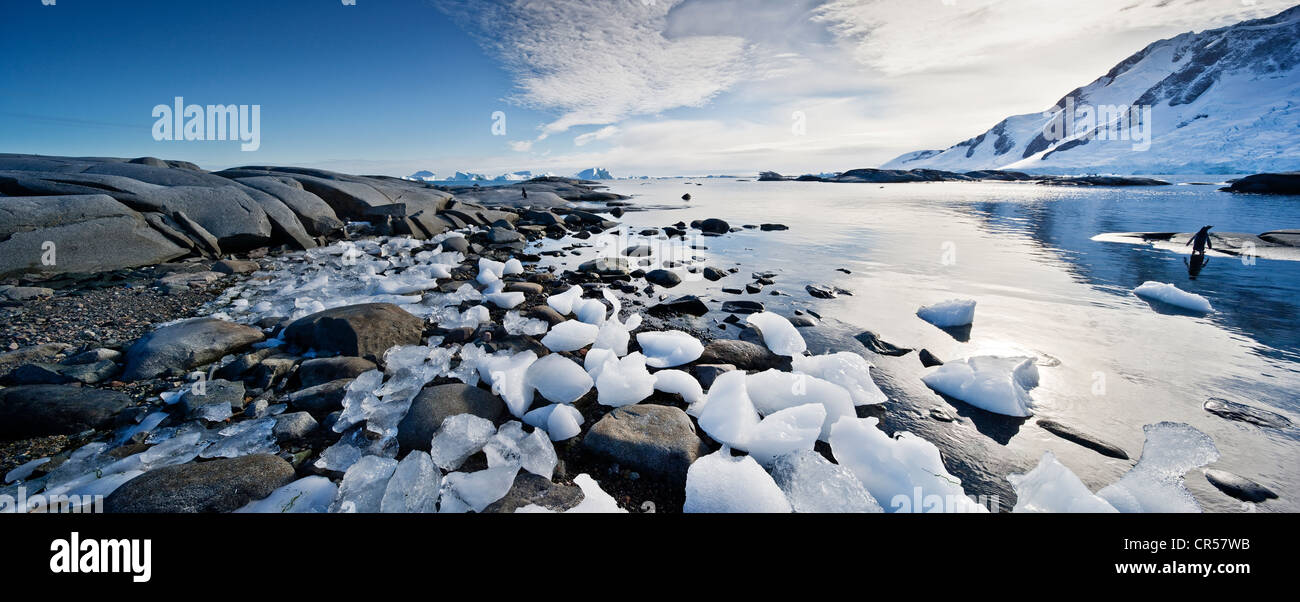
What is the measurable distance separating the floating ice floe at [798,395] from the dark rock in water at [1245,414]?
3024 millimetres

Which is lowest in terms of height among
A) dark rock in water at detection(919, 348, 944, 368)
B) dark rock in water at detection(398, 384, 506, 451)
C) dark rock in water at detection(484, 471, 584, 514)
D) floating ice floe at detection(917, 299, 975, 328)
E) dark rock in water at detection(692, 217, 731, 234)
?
dark rock in water at detection(484, 471, 584, 514)

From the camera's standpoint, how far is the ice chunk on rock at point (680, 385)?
10.9 ft

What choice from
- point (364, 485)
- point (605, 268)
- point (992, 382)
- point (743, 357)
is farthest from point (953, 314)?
point (364, 485)

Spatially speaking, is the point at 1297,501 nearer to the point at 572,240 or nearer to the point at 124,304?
the point at 124,304

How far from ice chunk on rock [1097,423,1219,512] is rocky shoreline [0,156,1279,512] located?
0.06 meters

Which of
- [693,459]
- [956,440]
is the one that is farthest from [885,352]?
[693,459]

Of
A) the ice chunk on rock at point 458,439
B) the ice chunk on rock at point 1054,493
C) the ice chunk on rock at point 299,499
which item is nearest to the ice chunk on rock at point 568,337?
the ice chunk on rock at point 458,439

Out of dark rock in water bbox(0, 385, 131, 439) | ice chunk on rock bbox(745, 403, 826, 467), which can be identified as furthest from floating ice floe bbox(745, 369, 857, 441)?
dark rock in water bbox(0, 385, 131, 439)

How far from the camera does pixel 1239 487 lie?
2.49 meters

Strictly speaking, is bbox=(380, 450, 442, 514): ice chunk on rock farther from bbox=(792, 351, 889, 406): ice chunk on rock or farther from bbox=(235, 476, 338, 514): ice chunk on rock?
bbox=(792, 351, 889, 406): ice chunk on rock

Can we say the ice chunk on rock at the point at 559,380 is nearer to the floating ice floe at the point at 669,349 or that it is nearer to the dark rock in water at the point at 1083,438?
the floating ice floe at the point at 669,349

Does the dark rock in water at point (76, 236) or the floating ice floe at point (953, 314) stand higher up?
the dark rock in water at point (76, 236)

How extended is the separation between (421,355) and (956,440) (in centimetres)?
440

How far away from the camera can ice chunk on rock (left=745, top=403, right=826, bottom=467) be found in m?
2.59
